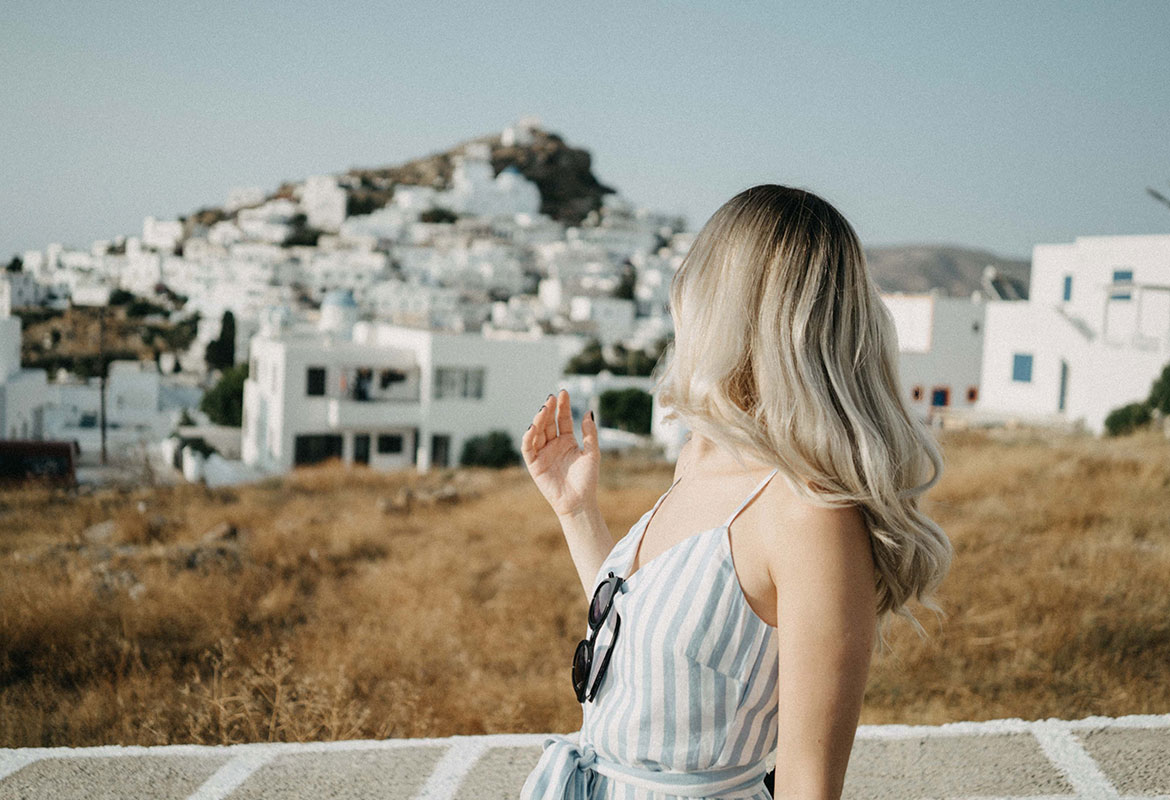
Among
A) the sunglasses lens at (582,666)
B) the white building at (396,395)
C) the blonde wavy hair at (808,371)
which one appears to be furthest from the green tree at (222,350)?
the blonde wavy hair at (808,371)

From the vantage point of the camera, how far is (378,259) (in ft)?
300

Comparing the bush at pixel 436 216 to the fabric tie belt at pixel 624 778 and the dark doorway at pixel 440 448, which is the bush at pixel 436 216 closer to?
the dark doorway at pixel 440 448

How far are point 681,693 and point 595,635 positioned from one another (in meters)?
0.15

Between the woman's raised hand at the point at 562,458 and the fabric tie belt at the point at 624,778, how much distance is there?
0.43 meters

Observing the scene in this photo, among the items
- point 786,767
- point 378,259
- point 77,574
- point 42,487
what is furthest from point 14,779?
point 378,259

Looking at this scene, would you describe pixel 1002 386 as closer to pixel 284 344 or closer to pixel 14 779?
pixel 284 344

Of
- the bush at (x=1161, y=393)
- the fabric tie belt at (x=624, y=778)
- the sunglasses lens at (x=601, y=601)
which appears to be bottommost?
the bush at (x=1161, y=393)

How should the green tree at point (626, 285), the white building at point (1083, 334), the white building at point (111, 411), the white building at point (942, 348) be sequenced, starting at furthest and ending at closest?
the green tree at point (626, 285) → the white building at point (111, 411) → the white building at point (942, 348) → the white building at point (1083, 334)

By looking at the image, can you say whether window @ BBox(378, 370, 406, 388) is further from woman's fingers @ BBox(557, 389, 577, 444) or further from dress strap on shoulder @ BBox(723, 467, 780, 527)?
dress strap on shoulder @ BBox(723, 467, 780, 527)

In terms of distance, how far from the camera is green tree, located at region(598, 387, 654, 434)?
3950cm

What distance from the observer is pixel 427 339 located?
944 inches

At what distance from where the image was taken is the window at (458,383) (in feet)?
79.4

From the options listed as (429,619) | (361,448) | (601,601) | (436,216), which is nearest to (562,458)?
(601,601)

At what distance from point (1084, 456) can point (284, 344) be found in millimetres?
18998
